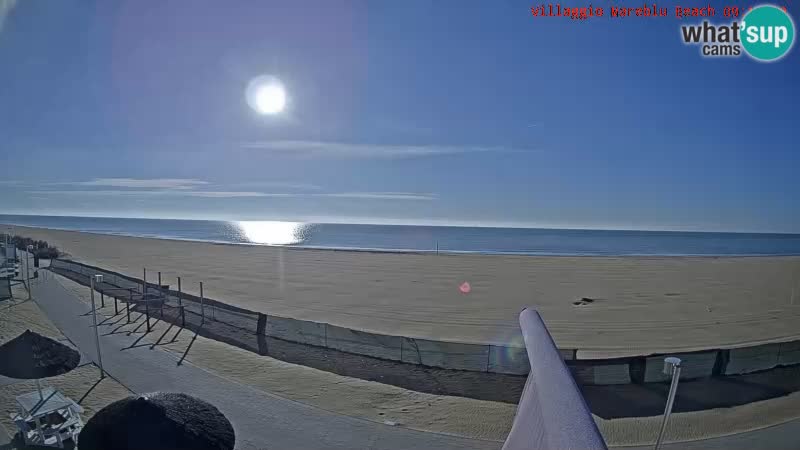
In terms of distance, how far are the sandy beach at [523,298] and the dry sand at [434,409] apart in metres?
3.91

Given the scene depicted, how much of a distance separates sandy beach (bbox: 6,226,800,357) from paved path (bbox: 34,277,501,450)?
579cm

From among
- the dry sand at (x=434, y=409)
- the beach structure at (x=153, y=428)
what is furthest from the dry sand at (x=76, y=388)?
the beach structure at (x=153, y=428)

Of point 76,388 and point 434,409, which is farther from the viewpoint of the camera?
point 76,388

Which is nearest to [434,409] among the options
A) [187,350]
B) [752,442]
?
[752,442]

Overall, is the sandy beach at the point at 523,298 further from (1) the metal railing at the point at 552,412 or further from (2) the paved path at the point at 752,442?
(1) the metal railing at the point at 552,412

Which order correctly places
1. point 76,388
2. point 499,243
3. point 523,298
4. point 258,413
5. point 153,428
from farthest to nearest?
point 499,243 < point 523,298 < point 76,388 < point 258,413 < point 153,428

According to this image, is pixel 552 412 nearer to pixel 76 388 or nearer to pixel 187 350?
pixel 76 388

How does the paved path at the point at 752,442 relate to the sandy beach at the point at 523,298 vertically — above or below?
Result: above

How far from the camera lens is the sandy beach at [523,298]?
1394 cm

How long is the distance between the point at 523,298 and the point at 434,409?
1419 cm

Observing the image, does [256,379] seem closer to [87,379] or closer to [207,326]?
[87,379]

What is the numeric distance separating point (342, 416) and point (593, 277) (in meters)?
26.7

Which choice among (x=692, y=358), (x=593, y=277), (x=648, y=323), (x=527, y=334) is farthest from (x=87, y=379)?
(x=593, y=277)

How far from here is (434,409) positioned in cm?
772
